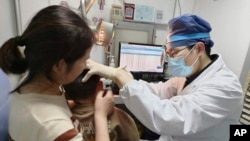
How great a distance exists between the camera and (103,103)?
2.67 feet

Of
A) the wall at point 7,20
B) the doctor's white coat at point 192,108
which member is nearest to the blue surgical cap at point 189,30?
the doctor's white coat at point 192,108

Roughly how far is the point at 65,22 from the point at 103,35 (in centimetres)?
72

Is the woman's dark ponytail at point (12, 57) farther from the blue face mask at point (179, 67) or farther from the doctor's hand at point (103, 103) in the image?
the blue face mask at point (179, 67)

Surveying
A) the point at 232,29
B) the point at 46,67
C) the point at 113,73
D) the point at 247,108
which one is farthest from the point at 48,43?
the point at 232,29

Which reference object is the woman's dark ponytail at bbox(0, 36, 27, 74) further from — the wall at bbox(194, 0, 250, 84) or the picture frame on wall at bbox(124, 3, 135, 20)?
the wall at bbox(194, 0, 250, 84)

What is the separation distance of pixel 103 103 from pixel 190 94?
41cm

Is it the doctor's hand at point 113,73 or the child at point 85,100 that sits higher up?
the doctor's hand at point 113,73

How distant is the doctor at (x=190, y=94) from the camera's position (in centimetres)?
83

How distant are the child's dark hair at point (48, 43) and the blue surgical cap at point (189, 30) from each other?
55cm

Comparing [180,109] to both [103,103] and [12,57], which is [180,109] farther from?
[12,57]

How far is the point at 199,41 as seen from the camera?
1019 millimetres

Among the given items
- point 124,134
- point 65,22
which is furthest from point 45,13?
point 124,134

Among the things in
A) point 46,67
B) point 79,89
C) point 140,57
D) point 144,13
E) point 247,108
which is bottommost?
point 247,108

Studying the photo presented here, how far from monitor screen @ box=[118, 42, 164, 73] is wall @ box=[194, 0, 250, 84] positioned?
0.60m
